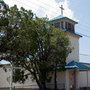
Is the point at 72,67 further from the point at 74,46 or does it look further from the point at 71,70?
the point at 74,46

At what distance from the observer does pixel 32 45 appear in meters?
31.1

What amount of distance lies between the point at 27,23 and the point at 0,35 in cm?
380

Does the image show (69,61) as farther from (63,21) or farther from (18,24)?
(18,24)

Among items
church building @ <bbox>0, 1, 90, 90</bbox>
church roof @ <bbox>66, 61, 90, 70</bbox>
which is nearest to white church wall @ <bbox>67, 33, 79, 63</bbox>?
church building @ <bbox>0, 1, 90, 90</bbox>

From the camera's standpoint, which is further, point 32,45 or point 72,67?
point 72,67

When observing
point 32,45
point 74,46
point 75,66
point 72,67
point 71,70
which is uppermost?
point 74,46

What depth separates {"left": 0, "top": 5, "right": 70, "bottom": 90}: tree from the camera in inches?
1113

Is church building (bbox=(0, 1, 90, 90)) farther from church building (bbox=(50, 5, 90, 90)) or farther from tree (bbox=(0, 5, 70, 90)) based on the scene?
tree (bbox=(0, 5, 70, 90))

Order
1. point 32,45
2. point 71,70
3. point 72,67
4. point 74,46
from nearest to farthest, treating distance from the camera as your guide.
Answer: point 32,45
point 72,67
point 71,70
point 74,46

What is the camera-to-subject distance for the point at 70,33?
137 feet

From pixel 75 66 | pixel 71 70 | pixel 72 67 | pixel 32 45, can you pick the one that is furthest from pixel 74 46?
pixel 32 45

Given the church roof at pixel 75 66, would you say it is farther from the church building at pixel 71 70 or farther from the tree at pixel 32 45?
the tree at pixel 32 45

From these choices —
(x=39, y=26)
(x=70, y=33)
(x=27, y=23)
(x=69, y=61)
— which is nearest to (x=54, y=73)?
(x=69, y=61)

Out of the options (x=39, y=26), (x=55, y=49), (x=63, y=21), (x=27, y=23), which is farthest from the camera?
(x=63, y=21)
